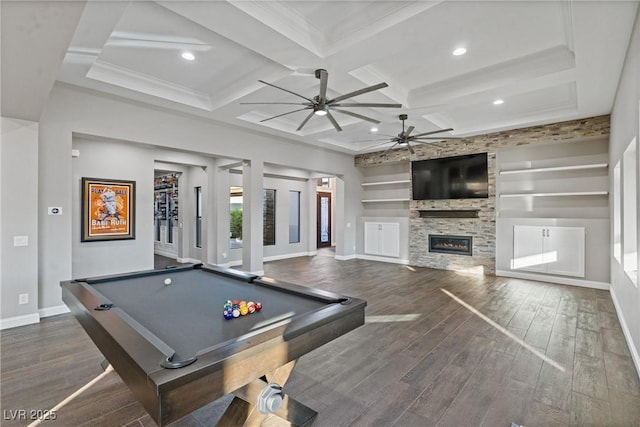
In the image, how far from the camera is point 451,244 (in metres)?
7.51

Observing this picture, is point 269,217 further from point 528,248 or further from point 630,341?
point 630,341

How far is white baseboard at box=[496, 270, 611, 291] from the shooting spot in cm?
557

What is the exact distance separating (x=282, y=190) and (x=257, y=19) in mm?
6770

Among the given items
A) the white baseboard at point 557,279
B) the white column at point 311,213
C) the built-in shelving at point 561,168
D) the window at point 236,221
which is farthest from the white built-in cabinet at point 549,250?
the window at point 236,221

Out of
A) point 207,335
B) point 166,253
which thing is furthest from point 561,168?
point 166,253

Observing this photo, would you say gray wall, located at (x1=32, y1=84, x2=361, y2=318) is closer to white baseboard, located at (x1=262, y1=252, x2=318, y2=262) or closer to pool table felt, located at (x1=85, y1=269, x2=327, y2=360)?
pool table felt, located at (x1=85, y1=269, x2=327, y2=360)

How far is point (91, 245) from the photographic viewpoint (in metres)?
5.48

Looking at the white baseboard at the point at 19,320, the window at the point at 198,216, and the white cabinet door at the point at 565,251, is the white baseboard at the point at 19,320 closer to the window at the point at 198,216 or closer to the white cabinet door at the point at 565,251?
the window at the point at 198,216

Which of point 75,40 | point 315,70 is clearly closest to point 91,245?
point 75,40

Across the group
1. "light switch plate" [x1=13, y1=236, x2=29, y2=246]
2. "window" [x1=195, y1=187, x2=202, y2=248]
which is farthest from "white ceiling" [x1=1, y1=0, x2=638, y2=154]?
"window" [x1=195, y1=187, x2=202, y2=248]

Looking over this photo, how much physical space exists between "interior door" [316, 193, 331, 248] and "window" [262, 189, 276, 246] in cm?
310

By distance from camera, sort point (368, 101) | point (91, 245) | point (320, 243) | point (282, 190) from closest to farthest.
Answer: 1. point (368, 101)
2. point (91, 245)
3. point (282, 190)
4. point (320, 243)

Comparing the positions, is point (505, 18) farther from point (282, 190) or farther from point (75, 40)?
point (282, 190)

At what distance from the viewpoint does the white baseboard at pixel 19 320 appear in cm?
361
